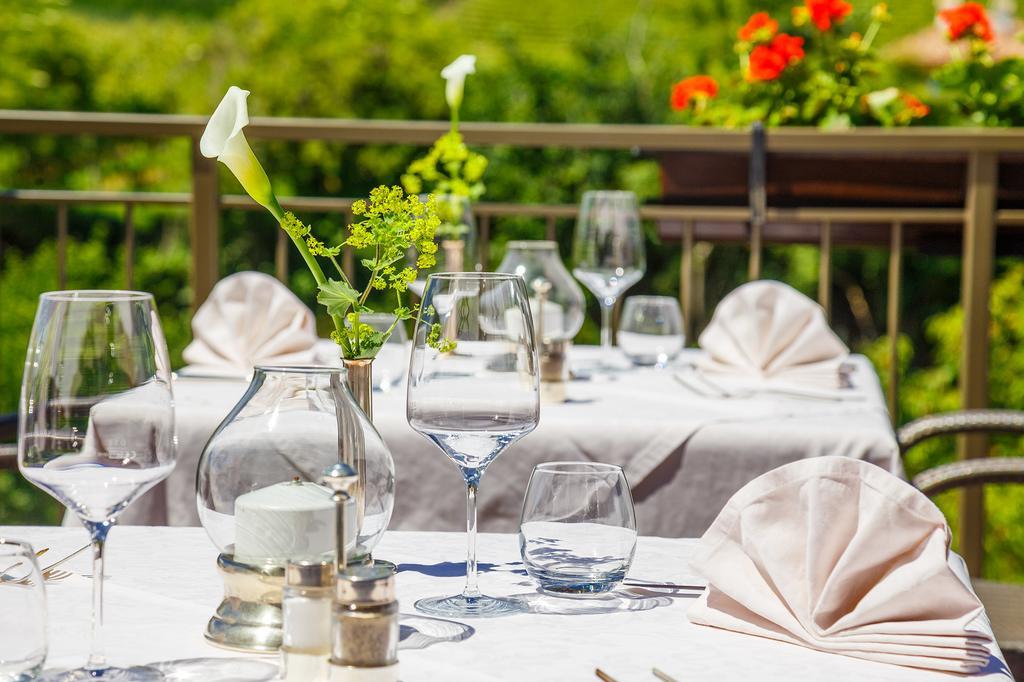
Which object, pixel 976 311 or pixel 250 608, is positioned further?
pixel 976 311

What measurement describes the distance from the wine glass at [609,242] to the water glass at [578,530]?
117 cm

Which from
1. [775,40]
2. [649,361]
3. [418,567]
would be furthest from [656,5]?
[418,567]

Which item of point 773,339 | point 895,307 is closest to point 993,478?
point 773,339

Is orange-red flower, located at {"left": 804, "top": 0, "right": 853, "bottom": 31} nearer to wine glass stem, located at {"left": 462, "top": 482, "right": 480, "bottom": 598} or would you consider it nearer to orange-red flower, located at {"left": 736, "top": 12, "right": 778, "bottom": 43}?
orange-red flower, located at {"left": 736, "top": 12, "right": 778, "bottom": 43}

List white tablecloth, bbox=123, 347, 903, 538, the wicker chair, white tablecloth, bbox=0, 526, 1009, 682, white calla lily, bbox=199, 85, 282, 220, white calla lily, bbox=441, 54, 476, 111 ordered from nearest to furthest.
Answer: white tablecloth, bbox=0, 526, 1009, 682
white calla lily, bbox=199, 85, 282, 220
white tablecloth, bbox=123, 347, 903, 538
the wicker chair
white calla lily, bbox=441, 54, 476, 111

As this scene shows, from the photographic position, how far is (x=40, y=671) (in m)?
0.83

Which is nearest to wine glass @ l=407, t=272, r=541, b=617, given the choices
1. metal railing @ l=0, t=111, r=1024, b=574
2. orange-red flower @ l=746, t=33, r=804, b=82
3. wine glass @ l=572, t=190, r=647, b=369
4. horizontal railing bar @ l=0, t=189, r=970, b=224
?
wine glass @ l=572, t=190, r=647, b=369

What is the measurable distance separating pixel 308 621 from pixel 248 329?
1319 millimetres

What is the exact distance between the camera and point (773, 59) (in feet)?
9.92

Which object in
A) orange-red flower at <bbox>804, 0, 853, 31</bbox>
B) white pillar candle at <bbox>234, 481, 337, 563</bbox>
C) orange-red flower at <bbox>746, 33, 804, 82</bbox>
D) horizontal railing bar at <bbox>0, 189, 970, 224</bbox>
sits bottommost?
white pillar candle at <bbox>234, 481, 337, 563</bbox>

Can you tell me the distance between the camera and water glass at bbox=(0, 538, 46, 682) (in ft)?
2.67

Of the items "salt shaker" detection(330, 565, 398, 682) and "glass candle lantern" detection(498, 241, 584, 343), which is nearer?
"salt shaker" detection(330, 565, 398, 682)

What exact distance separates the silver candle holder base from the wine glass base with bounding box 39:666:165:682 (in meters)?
0.07

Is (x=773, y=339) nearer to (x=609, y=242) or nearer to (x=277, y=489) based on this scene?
(x=609, y=242)
